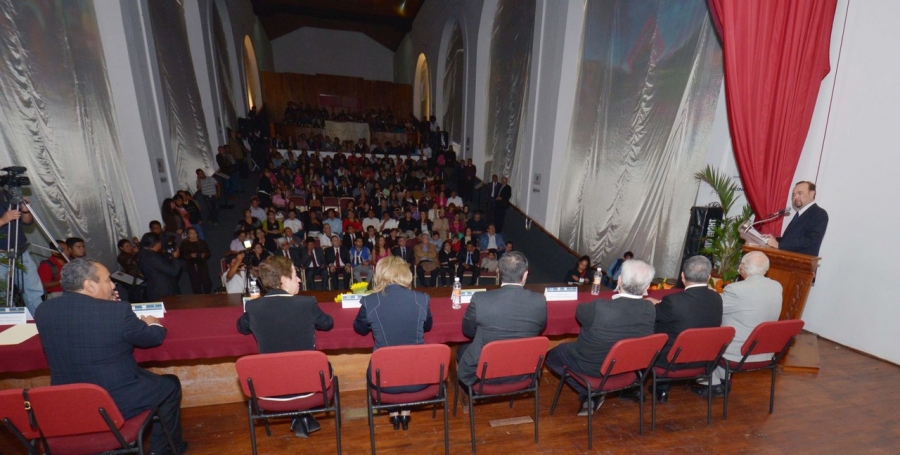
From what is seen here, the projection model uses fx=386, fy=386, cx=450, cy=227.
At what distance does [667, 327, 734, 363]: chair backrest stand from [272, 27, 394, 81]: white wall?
25.8m

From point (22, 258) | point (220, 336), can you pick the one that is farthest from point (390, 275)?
point (22, 258)

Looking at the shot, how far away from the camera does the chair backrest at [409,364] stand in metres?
2.12

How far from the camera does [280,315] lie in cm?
223

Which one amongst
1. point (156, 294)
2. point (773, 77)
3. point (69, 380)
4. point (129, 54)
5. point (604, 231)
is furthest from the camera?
point (604, 231)

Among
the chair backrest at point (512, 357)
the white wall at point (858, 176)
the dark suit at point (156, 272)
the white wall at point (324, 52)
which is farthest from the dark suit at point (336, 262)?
the white wall at point (324, 52)

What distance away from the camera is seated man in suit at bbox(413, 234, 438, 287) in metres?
6.88

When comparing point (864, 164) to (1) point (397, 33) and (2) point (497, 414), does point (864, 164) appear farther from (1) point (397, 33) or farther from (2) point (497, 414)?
(1) point (397, 33)

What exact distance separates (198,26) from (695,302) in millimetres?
12354

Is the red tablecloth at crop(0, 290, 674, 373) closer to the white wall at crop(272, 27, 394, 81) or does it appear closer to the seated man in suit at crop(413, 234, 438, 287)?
the seated man in suit at crop(413, 234, 438, 287)

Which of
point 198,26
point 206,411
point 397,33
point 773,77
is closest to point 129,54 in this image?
point 198,26

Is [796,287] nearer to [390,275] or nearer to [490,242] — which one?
[390,275]

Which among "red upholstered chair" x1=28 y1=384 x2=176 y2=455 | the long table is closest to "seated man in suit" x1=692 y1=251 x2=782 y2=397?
the long table

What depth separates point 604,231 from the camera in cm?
707

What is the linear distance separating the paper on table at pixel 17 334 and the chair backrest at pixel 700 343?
4058 mm
